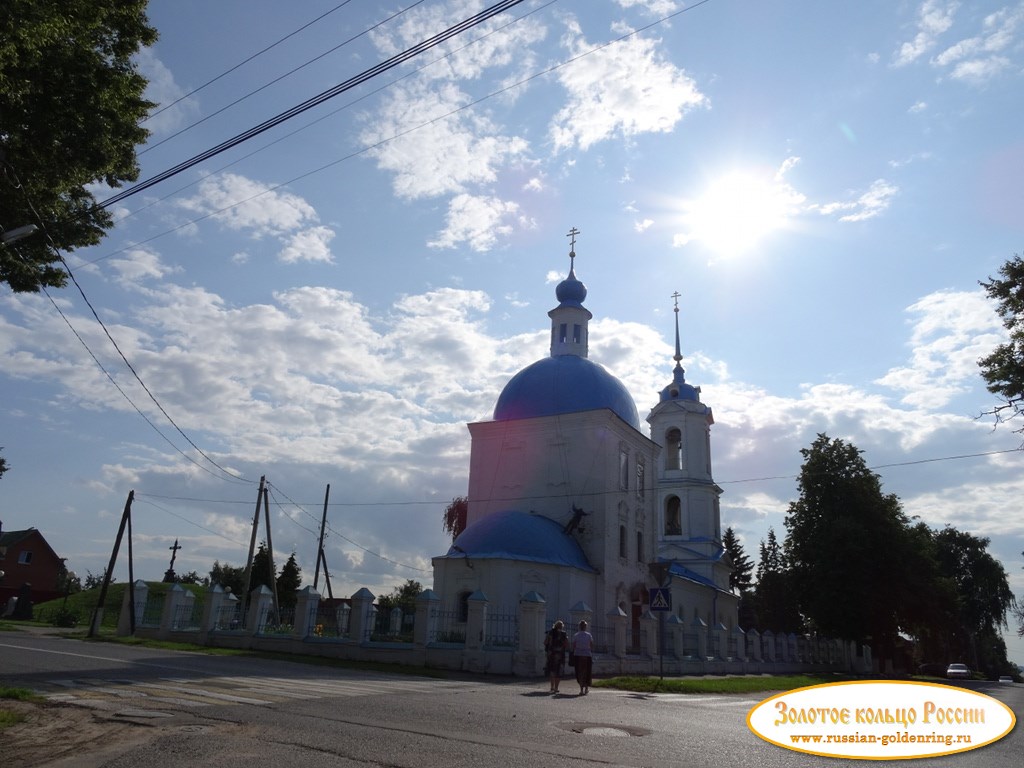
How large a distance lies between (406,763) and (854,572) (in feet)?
117

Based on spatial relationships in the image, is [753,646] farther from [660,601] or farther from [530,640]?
[530,640]

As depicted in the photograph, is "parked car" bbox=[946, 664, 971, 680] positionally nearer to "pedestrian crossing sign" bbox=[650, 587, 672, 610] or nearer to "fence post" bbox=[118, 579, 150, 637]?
"pedestrian crossing sign" bbox=[650, 587, 672, 610]

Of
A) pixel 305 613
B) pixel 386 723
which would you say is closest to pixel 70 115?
pixel 386 723

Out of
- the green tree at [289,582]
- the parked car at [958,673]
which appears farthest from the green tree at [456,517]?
the parked car at [958,673]

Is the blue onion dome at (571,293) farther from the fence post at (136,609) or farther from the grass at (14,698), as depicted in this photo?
the grass at (14,698)

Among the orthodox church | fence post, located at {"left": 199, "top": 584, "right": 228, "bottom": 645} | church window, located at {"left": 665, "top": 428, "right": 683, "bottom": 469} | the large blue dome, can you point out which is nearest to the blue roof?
the orthodox church

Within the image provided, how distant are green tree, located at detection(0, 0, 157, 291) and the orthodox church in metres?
16.8

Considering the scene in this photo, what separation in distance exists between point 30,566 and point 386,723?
5878 cm

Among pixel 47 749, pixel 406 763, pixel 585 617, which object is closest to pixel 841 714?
pixel 406 763

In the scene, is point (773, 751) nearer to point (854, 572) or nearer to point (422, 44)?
point (422, 44)

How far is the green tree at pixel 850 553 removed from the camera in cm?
3625

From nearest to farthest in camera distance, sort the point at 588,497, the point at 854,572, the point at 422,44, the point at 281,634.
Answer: the point at 422,44 → the point at 281,634 → the point at 588,497 → the point at 854,572

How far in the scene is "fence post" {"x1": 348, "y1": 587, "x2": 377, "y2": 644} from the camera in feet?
65.7

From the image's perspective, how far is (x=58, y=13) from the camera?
999 cm
